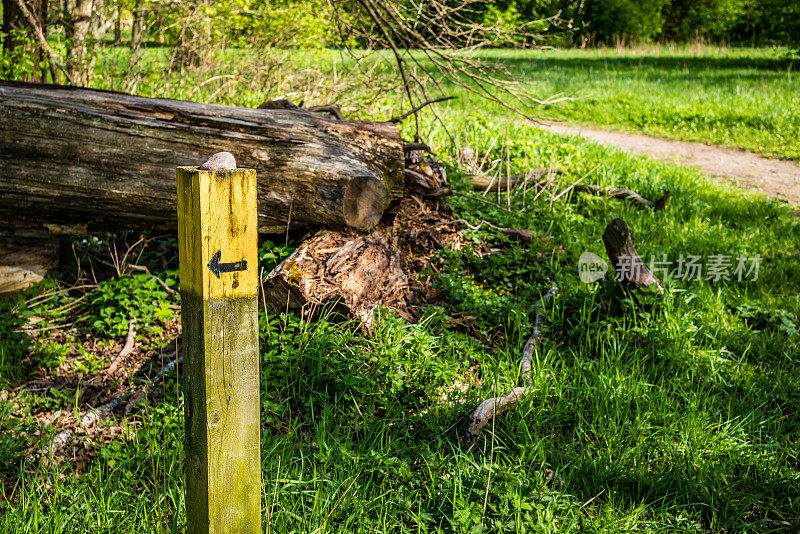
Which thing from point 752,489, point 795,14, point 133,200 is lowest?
point 752,489

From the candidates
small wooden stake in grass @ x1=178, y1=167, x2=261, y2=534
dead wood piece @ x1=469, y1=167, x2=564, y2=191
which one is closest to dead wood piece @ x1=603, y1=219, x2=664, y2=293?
dead wood piece @ x1=469, y1=167, x2=564, y2=191

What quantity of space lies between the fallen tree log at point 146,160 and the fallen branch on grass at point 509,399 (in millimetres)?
1292

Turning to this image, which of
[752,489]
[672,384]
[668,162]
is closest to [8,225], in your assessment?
[672,384]

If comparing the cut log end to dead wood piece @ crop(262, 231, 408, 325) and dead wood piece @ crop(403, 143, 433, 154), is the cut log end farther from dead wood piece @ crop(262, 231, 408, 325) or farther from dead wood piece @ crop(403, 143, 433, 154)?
dead wood piece @ crop(403, 143, 433, 154)

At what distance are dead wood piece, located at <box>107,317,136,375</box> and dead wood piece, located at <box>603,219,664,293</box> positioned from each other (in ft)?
9.79

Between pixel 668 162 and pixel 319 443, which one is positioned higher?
pixel 668 162

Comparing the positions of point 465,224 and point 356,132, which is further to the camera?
point 465,224

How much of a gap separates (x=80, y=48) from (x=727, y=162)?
8146 millimetres

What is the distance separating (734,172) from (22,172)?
A: 7650 millimetres

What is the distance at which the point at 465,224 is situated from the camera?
4793 millimetres

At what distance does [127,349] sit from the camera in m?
3.52

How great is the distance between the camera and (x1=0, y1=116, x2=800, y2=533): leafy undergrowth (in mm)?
2332

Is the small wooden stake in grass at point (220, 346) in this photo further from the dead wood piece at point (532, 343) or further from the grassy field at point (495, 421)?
the dead wood piece at point (532, 343)

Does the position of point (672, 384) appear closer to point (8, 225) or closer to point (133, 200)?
point (133, 200)
